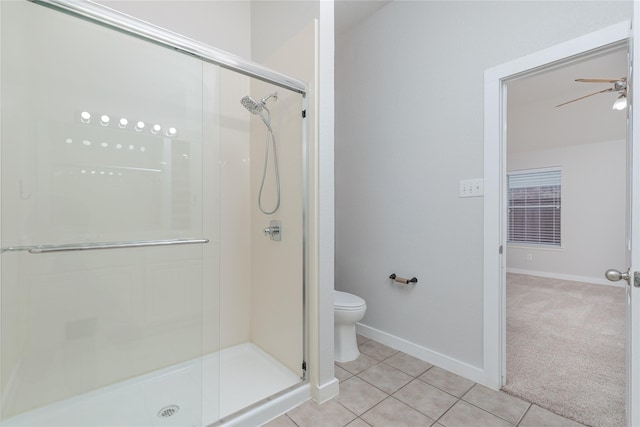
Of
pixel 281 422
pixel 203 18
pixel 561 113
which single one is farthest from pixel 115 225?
pixel 561 113

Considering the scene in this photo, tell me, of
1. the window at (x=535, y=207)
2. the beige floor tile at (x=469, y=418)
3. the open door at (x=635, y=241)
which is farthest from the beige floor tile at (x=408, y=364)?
the window at (x=535, y=207)

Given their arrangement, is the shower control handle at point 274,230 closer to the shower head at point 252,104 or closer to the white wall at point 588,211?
the shower head at point 252,104

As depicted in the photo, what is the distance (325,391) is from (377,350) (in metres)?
0.76

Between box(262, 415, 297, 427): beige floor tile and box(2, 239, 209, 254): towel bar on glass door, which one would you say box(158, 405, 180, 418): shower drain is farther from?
box(2, 239, 209, 254): towel bar on glass door

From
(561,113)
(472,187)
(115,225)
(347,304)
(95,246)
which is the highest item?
(561,113)

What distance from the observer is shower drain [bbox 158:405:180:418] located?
136 centimetres

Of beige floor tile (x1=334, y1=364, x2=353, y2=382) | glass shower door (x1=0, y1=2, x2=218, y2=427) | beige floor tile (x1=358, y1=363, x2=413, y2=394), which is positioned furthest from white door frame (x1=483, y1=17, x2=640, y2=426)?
glass shower door (x1=0, y1=2, x2=218, y2=427)

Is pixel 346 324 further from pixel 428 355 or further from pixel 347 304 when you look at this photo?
pixel 428 355

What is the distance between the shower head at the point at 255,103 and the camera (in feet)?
6.34

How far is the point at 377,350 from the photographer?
2.33 metres

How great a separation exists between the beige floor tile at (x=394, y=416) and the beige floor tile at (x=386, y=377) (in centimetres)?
15

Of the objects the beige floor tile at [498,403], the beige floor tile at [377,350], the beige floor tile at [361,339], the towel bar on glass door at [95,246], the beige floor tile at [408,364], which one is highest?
the towel bar on glass door at [95,246]

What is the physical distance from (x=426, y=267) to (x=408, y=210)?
443 millimetres

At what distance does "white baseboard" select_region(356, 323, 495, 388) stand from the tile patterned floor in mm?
42
